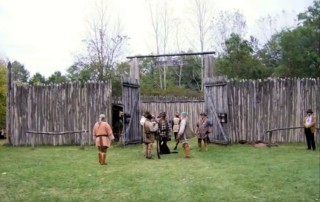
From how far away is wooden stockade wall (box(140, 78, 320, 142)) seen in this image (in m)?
15.9

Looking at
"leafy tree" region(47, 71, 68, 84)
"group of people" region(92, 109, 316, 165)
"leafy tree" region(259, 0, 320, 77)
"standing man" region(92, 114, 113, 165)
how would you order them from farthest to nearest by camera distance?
1. "leafy tree" region(47, 71, 68, 84)
2. "leafy tree" region(259, 0, 320, 77)
3. "group of people" region(92, 109, 316, 165)
4. "standing man" region(92, 114, 113, 165)

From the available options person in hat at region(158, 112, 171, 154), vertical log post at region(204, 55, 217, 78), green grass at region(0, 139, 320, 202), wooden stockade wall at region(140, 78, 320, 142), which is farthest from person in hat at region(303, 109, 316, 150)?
person in hat at region(158, 112, 171, 154)

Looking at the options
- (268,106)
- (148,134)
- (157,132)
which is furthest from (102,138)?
(268,106)

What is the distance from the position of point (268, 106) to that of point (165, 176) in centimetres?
768

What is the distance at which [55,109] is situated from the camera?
16.5 meters

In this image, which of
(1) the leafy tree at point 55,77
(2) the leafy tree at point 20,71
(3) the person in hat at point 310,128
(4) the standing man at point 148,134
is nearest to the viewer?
(4) the standing man at point 148,134

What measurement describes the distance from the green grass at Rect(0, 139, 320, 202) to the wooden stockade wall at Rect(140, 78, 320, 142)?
1841 millimetres

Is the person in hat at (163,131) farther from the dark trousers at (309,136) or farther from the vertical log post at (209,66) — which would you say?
the dark trousers at (309,136)

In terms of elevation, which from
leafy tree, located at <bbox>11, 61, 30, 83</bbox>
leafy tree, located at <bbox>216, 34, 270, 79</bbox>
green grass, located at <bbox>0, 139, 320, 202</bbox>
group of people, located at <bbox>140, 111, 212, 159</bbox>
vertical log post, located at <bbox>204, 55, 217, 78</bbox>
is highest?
leafy tree, located at <bbox>11, 61, 30, 83</bbox>

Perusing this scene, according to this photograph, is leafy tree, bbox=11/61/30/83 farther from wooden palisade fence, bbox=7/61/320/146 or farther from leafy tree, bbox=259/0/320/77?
wooden palisade fence, bbox=7/61/320/146

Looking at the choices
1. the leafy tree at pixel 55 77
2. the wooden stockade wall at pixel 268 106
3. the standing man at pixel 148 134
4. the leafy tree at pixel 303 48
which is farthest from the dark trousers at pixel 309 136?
the leafy tree at pixel 55 77

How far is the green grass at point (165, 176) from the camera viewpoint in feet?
25.1

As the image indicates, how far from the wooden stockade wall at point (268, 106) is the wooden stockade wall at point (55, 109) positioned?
179 inches

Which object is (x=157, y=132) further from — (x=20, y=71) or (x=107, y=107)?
(x=20, y=71)
